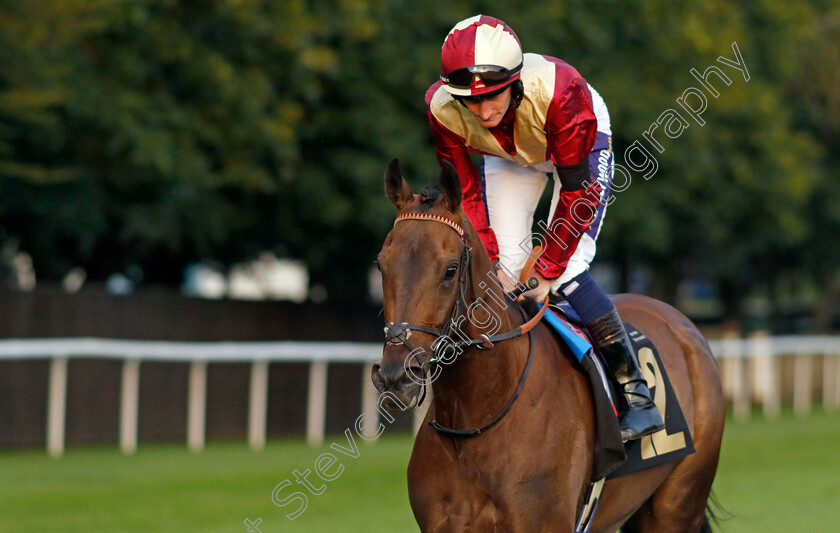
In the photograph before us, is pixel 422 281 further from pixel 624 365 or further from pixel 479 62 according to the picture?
pixel 624 365

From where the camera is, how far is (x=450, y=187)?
148 inches

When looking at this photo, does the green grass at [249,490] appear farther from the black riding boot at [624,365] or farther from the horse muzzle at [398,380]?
the horse muzzle at [398,380]

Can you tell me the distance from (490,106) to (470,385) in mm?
1008

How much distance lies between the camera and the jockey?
4.07 meters

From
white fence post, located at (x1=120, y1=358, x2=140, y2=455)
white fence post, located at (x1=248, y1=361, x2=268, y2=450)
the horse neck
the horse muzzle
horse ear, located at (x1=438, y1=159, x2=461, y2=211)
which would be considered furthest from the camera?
white fence post, located at (x1=248, y1=361, x2=268, y2=450)

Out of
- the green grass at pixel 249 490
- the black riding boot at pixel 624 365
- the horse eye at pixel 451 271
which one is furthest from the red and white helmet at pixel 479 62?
the green grass at pixel 249 490

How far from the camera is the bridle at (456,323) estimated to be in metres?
3.43

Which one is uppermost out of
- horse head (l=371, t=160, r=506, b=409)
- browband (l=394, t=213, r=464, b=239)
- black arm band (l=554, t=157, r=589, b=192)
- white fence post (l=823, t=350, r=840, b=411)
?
black arm band (l=554, t=157, r=589, b=192)

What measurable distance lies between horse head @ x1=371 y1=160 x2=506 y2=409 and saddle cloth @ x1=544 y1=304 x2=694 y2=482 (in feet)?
2.10

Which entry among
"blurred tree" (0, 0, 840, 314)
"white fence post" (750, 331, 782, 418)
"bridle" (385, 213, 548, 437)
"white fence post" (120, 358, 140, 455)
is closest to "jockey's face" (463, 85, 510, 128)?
"bridle" (385, 213, 548, 437)

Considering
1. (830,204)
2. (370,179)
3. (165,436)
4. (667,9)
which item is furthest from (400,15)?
(830,204)

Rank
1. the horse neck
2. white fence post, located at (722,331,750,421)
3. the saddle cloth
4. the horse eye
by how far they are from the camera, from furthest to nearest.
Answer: white fence post, located at (722,331,750,421)
the saddle cloth
the horse neck
the horse eye

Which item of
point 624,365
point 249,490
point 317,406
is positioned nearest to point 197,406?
point 317,406

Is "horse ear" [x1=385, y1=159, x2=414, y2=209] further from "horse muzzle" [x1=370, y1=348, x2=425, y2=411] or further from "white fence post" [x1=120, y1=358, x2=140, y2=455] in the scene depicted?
"white fence post" [x1=120, y1=358, x2=140, y2=455]
